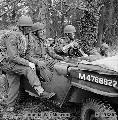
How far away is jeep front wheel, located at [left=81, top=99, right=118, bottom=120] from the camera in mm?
4488

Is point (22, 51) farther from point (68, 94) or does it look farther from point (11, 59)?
point (68, 94)

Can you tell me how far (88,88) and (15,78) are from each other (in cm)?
204

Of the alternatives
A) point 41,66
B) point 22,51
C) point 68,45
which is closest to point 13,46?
point 22,51

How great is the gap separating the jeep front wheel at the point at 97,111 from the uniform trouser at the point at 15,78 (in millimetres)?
1281

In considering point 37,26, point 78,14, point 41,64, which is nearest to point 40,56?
point 41,64

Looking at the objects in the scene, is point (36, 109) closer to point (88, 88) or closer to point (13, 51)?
point (13, 51)

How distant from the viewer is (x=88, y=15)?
17.1 meters

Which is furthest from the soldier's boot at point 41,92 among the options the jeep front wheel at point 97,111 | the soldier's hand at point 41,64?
the jeep front wheel at point 97,111

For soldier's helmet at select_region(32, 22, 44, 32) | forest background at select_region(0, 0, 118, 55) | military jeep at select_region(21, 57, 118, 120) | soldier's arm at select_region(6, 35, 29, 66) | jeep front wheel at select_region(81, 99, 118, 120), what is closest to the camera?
military jeep at select_region(21, 57, 118, 120)

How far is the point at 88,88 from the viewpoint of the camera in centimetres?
461

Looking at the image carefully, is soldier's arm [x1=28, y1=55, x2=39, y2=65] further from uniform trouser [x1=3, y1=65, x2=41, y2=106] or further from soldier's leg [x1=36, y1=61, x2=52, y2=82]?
uniform trouser [x1=3, y1=65, x2=41, y2=106]

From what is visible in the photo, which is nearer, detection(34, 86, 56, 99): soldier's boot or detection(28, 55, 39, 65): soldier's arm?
detection(34, 86, 56, 99): soldier's boot

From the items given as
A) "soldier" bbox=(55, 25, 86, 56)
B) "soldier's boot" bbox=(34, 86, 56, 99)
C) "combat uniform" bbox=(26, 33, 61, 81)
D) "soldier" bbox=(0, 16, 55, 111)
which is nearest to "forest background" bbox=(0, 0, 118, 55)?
"soldier" bbox=(55, 25, 86, 56)

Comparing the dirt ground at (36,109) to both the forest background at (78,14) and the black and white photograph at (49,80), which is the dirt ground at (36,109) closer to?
the black and white photograph at (49,80)
